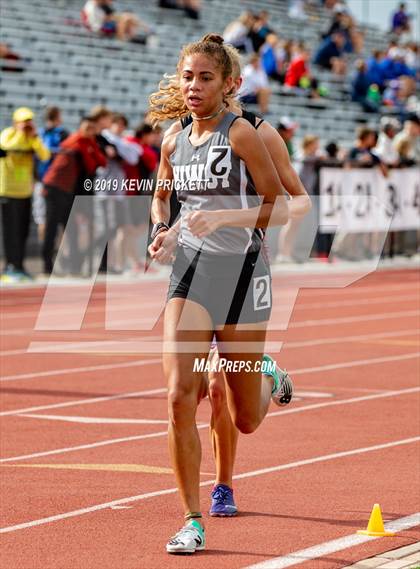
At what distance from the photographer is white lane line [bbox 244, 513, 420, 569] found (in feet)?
18.7

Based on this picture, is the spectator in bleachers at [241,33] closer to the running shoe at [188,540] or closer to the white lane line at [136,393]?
the white lane line at [136,393]

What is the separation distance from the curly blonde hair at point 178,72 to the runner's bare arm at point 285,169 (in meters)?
0.23

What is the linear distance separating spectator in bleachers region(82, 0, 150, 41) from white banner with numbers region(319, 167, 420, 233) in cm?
717

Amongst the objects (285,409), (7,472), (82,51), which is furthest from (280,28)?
(7,472)

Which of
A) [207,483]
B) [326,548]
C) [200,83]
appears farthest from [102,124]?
[326,548]

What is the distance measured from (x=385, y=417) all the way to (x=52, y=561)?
4426mm

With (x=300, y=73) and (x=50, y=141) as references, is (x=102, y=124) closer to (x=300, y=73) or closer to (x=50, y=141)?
(x=50, y=141)

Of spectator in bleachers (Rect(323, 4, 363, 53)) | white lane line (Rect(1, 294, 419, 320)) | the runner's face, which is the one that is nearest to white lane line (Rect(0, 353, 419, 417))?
the runner's face

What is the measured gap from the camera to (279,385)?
7078mm

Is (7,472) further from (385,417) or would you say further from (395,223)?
(395,223)

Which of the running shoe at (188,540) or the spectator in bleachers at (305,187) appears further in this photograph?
the spectator in bleachers at (305,187)

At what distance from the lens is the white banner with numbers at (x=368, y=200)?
23797 millimetres

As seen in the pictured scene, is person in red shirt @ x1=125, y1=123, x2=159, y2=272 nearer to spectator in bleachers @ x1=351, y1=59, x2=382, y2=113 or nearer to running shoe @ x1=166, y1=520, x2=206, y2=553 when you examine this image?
running shoe @ x1=166, y1=520, x2=206, y2=553

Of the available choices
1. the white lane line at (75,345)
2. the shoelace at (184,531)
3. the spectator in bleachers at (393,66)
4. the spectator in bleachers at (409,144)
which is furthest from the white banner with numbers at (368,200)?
the shoelace at (184,531)
